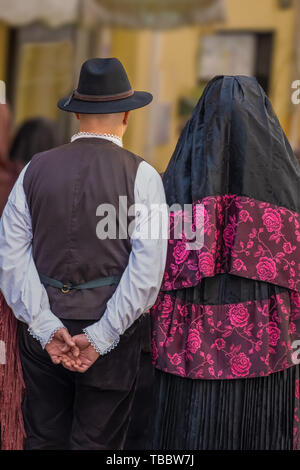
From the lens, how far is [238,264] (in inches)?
110

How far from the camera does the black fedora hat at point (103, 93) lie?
260 centimetres

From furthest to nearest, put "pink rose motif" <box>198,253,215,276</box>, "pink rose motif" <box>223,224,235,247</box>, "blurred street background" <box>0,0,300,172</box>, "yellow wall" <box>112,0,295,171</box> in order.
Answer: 1. "yellow wall" <box>112,0,295,171</box>
2. "blurred street background" <box>0,0,300,172</box>
3. "pink rose motif" <box>223,224,235,247</box>
4. "pink rose motif" <box>198,253,215,276</box>

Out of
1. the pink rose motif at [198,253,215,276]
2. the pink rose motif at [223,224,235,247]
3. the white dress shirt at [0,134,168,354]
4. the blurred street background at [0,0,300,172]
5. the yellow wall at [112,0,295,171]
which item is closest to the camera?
the white dress shirt at [0,134,168,354]

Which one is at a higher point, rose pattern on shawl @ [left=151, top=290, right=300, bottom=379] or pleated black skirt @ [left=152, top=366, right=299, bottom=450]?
rose pattern on shawl @ [left=151, top=290, right=300, bottom=379]

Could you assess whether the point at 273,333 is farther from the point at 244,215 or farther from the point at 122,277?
the point at 122,277

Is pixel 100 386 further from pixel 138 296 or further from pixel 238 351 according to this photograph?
pixel 238 351

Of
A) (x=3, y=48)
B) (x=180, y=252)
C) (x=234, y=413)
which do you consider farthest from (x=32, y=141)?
(x=3, y=48)

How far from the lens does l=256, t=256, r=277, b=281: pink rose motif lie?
2822 millimetres

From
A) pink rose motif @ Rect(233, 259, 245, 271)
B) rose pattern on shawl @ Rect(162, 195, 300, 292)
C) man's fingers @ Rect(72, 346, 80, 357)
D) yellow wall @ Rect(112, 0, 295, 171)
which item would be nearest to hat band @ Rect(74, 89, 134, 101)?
rose pattern on shawl @ Rect(162, 195, 300, 292)

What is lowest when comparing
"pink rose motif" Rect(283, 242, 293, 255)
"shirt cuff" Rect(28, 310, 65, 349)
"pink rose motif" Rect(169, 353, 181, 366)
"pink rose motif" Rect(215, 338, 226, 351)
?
"pink rose motif" Rect(169, 353, 181, 366)

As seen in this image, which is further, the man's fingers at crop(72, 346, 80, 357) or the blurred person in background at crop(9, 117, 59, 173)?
the blurred person in background at crop(9, 117, 59, 173)

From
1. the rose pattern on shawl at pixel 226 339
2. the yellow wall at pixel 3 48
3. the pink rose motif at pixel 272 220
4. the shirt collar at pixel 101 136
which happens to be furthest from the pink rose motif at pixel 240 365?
the yellow wall at pixel 3 48

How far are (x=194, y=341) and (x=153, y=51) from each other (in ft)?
22.1

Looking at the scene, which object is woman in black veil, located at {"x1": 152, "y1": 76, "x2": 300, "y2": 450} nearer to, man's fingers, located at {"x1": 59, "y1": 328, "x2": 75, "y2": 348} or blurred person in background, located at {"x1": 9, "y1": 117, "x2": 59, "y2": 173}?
man's fingers, located at {"x1": 59, "y1": 328, "x2": 75, "y2": 348}
